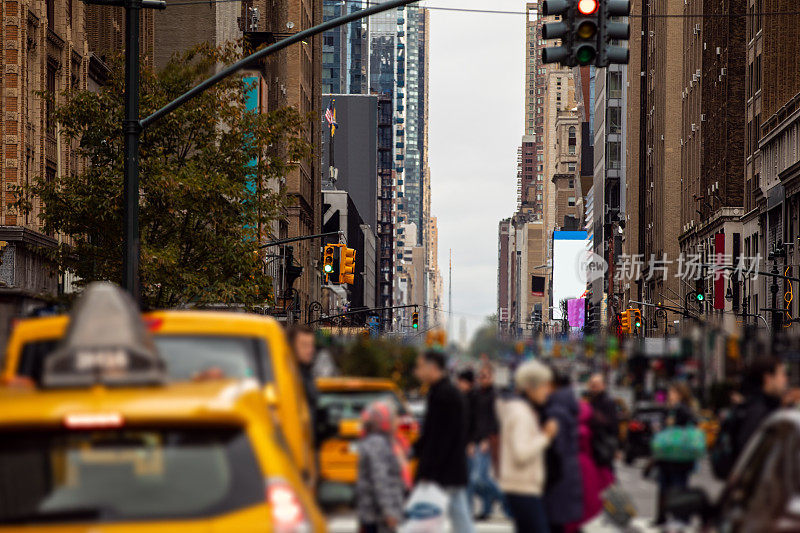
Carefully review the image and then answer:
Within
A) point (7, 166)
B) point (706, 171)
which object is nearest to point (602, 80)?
point (706, 171)

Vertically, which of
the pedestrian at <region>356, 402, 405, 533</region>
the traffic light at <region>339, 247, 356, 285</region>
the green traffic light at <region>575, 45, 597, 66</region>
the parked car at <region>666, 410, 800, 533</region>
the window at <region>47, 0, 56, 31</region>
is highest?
the window at <region>47, 0, 56, 31</region>

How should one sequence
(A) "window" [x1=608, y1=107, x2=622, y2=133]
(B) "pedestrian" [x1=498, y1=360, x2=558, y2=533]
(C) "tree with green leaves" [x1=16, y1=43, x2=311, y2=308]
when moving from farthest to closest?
(A) "window" [x1=608, y1=107, x2=622, y2=133], (C) "tree with green leaves" [x1=16, y1=43, x2=311, y2=308], (B) "pedestrian" [x1=498, y1=360, x2=558, y2=533]

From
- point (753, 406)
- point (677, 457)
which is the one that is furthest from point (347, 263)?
point (753, 406)

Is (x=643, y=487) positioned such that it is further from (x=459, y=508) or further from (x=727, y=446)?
(x=459, y=508)

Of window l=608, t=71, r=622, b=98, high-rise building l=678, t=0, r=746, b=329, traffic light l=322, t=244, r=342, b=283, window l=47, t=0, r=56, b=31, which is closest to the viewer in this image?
traffic light l=322, t=244, r=342, b=283

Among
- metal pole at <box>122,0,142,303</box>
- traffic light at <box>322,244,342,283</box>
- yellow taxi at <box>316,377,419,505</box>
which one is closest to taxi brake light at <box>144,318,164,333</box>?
yellow taxi at <box>316,377,419,505</box>

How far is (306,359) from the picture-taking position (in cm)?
1062

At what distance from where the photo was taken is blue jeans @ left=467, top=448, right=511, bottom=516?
35.0ft

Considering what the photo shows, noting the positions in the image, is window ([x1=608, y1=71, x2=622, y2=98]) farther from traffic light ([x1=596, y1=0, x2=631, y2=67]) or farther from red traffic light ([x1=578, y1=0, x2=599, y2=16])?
red traffic light ([x1=578, y1=0, x2=599, y2=16])

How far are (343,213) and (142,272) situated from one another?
12041cm

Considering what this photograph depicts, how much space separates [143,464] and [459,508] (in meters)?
3.85

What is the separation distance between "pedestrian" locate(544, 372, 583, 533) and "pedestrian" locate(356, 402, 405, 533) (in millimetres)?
1235

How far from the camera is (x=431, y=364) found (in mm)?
9805

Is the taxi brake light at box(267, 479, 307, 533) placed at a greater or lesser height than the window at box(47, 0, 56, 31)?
lesser
